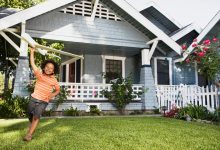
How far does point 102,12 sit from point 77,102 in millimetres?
4302

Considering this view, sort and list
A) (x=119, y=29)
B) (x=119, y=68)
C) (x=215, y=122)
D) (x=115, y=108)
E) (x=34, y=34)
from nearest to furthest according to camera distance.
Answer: (x=215, y=122) → (x=34, y=34) → (x=115, y=108) → (x=119, y=29) → (x=119, y=68)

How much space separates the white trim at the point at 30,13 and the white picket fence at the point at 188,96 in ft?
19.3

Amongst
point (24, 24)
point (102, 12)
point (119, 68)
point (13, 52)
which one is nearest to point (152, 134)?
point (24, 24)

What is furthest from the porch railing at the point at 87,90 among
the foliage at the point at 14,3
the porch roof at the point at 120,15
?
the foliage at the point at 14,3

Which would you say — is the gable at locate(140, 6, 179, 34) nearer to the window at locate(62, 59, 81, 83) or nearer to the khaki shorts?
the window at locate(62, 59, 81, 83)

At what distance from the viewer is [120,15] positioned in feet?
38.9

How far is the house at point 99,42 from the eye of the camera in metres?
10.0

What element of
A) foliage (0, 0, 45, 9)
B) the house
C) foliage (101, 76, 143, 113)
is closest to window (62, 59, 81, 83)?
the house

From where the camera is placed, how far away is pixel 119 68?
13906 millimetres

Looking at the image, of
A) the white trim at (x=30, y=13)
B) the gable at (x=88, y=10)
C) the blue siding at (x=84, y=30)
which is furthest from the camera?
the gable at (x=88, y=10)

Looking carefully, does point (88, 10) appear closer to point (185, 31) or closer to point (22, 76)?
point (22, 76)

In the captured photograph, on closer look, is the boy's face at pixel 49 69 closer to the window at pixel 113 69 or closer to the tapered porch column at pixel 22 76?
the tapered porch column at pixel 22 76

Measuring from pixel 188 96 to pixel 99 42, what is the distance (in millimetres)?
4437

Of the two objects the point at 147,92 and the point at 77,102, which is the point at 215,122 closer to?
the point at 147,92
